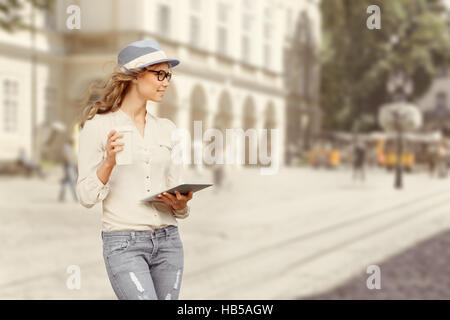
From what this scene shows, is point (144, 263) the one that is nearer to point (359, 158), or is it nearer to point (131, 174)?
point (131, 174)

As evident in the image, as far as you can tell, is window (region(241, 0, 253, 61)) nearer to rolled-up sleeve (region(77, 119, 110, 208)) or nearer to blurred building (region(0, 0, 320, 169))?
blurred building (region(0, 0, 320, 169))

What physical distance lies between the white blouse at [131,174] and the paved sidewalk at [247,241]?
0.77 metres

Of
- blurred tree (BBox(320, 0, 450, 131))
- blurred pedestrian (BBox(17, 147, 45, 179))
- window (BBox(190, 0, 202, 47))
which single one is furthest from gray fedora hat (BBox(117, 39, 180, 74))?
blurred pedestrian (BBox(17, 147, 45, 179))

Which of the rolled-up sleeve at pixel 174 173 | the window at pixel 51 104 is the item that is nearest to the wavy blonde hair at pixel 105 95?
the rolled-up sleeve at pixel 174 173

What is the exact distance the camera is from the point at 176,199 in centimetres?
150

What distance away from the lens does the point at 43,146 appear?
2456 cm

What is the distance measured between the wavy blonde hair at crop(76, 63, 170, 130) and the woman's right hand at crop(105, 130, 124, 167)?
144 millimetres

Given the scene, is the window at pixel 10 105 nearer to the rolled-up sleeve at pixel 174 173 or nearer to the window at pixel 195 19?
the window at pixel 195 19

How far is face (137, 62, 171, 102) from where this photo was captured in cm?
147

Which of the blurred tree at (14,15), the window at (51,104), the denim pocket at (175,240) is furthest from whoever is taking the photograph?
the blurred tree at (14,15)

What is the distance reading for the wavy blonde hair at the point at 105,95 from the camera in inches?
60.1

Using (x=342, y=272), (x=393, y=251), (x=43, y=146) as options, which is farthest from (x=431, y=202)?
(x=43, y=146)

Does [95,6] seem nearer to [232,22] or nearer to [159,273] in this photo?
[232,22]

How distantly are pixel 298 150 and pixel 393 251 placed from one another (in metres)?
5.89
